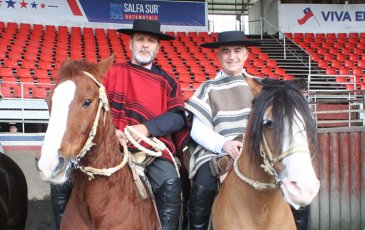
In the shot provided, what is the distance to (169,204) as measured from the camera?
126 inches

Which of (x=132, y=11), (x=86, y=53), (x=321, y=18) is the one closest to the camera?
(x=86, y=53)

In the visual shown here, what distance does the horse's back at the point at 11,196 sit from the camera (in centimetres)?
423

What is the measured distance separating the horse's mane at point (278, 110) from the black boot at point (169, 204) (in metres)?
0.92

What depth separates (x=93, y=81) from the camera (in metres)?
2.56

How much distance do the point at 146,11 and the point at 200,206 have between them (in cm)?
1484

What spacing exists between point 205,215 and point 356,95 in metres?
8.07

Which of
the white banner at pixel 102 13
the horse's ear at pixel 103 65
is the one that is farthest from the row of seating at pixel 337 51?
the horse's ear at pixel 103 65

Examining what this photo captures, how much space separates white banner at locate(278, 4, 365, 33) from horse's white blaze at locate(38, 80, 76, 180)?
17291 millimetres

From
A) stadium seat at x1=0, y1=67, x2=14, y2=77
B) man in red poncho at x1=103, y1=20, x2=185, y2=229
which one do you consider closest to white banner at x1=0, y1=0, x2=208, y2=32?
stadium seat at x1=0, y1=67, x2=14, y2=77

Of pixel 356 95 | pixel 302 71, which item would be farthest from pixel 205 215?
pixel 302 71

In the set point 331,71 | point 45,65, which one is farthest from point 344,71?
point 45,65

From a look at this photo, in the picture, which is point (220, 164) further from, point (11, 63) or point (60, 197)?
point (11, 63)

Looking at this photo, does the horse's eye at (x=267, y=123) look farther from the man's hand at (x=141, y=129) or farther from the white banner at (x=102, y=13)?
the white banner at (x=102, y=13)

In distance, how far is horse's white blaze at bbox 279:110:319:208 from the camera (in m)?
2.02
